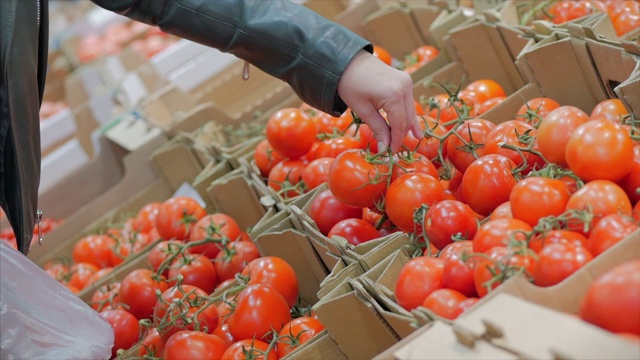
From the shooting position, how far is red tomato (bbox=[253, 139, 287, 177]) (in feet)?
8.49

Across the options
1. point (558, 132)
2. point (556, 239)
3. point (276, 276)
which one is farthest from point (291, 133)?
point (556, 239)

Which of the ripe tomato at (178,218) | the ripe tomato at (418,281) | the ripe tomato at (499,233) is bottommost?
the ripe tomato at (178,218)

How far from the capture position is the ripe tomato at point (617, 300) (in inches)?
46.4

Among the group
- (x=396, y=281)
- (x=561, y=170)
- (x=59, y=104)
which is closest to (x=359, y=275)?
(x=396, y=281)

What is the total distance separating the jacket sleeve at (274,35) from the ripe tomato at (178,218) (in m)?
1.03

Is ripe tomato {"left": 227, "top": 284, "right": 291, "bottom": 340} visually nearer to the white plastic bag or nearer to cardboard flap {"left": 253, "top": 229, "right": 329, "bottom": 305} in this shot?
cardboard flap {"left": 253, "top": 229, "right": 329, "bottom": 305}

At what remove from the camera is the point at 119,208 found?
3490 mm

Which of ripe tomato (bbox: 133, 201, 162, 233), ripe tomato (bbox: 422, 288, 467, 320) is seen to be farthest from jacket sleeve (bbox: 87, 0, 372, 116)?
ripe tomato (bbox: 133, 201, 162, 233)

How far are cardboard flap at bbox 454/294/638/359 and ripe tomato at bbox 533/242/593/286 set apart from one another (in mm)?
171

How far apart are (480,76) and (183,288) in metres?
1.23

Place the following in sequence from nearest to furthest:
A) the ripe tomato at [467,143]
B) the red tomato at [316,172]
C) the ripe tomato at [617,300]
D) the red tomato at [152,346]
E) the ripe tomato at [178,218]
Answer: the ripe tomato at [617,300]
the ripe tomato at [467,143]
the red tomato at [152,346]
the red tomato at [316,172]
the ripe tomato at [178,218]

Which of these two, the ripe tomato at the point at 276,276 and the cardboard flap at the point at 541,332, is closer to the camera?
the cardboard flap at the point at 541,332

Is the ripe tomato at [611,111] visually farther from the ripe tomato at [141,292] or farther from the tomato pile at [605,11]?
the ripe tomato at [141,292]

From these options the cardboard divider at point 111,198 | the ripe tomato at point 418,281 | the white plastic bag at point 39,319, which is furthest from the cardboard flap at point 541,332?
the cardboard divider at point 111,198
